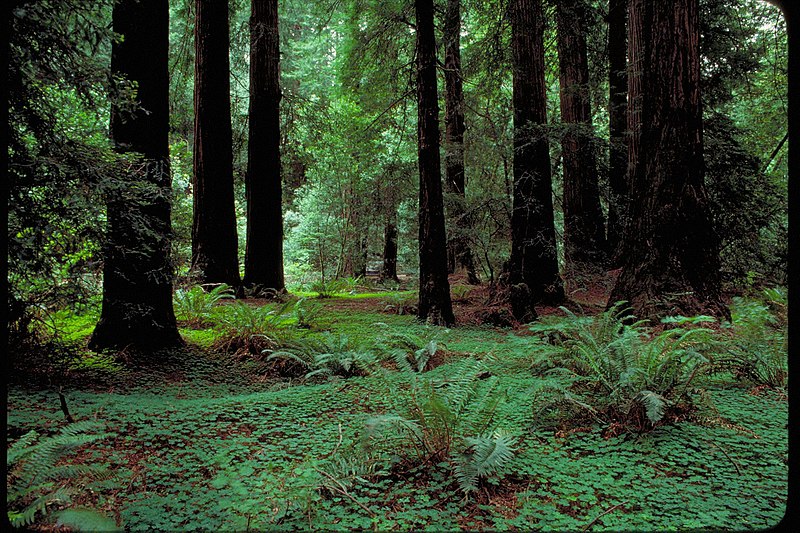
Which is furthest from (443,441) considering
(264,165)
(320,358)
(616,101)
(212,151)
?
A: (616,101)

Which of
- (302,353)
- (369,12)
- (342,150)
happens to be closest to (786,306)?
(302,353)

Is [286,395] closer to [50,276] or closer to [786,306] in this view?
[50,276]

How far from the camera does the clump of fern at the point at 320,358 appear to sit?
15.4 feet

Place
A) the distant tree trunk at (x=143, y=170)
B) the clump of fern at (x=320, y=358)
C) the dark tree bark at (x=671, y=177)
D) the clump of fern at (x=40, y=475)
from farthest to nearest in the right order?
the dark tree bark at (x=671, y=177) → the clump of fern at (x=320, y=358) → the distant tree trunk at (x=143, y=170) → the clump of fern at (x=40, y=475)

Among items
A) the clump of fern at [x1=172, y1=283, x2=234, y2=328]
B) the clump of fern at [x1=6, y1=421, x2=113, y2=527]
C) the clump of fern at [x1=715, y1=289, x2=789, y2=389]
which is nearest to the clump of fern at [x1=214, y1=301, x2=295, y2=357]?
the clump of fern at [x1=172, y1=283, x2=234, y2=328]

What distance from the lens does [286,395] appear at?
4.02 m

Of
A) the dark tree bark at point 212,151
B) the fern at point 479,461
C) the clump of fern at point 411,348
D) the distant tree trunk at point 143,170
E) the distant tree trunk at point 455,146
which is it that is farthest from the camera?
the dark tree bark at point 212,151

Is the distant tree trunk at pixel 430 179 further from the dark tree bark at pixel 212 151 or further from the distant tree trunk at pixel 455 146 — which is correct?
the dark tree bark at pixel 212 151

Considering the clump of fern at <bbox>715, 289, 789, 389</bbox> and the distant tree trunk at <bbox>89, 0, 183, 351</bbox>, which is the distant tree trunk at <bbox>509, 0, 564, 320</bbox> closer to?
the clump of fern at <bbox>715, 289, 789, 389</bbox>

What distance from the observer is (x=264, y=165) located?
400 inches

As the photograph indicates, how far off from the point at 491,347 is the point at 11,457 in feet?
15.8

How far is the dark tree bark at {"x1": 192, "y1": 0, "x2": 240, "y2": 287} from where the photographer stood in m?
9.03

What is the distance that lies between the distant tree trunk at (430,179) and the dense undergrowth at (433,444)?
116 inches

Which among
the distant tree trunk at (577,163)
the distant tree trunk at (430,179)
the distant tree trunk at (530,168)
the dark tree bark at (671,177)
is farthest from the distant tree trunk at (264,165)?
the dark tree bark at (671,177)
